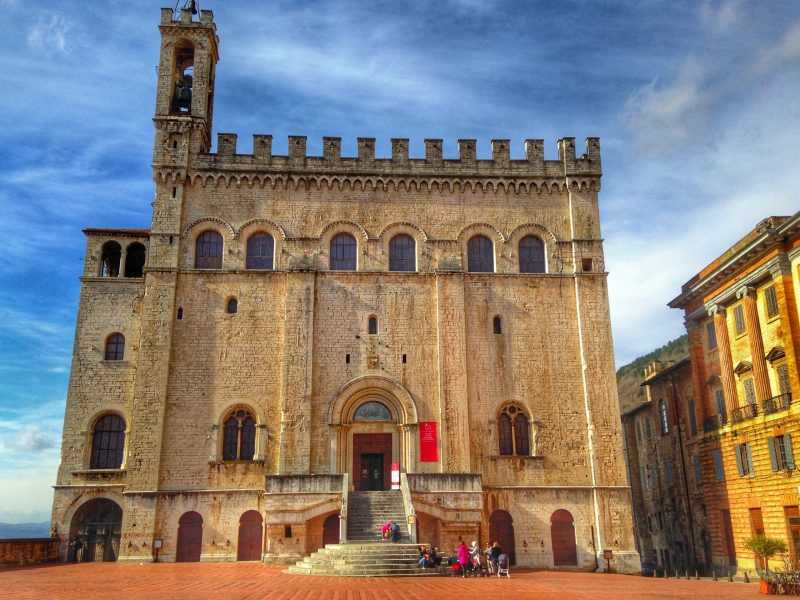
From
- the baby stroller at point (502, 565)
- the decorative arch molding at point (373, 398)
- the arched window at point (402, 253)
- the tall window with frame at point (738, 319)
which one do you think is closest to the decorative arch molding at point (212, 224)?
the arched window at point (402, 253)

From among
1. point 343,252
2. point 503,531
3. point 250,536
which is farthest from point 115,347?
point 503,531

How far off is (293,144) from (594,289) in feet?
53.0

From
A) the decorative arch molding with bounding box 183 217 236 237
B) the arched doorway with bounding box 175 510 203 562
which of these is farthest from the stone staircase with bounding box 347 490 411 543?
the decorative arch molding with bounding box 183 217 236 237

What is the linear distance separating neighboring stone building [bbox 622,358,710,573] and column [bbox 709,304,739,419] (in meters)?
4.70

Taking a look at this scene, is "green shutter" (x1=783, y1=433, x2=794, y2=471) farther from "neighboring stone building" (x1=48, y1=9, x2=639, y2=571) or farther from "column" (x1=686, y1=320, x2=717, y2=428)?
"column" (x1=686, y1=320, x2=717, y2=428)

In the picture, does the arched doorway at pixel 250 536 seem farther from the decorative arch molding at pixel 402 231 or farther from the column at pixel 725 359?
the column at pixel 725 359

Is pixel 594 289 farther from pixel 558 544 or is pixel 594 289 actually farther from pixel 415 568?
pixel 415 568

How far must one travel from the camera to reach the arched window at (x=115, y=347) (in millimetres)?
33969

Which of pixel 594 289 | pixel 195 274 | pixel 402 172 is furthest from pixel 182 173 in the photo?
pixel 594 289

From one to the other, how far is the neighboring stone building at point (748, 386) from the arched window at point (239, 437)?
71.9ft

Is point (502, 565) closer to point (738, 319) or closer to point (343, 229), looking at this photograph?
point (343, 229)

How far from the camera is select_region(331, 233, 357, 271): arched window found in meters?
34.4

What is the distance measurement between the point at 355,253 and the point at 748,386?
1906 centimetres

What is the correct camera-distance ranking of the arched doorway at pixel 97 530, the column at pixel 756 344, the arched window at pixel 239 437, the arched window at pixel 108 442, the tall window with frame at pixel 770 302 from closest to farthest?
the tall window with frame at pixel 770 302
the column at pixel 756 344
the arched doorway at pixel 97 530
the arched window at pixel 239 437
the arched window at pixel 108 442
